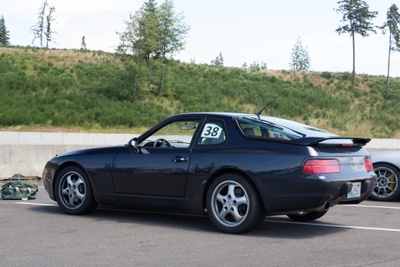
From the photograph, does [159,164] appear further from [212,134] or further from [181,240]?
[181,240]

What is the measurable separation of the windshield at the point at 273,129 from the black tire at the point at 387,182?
3.67 metres

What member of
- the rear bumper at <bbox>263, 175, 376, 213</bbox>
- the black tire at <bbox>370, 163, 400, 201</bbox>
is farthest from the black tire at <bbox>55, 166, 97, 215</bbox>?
the black tire at <bbox>370, 163, 400, 201</bbox>

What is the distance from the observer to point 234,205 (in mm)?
7059

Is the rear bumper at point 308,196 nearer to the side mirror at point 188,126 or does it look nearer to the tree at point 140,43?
the side mirror at point 188,126

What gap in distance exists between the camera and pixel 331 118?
52.4 metres

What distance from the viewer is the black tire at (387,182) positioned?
35.2ft

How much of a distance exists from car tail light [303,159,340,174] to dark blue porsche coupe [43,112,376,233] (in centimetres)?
1

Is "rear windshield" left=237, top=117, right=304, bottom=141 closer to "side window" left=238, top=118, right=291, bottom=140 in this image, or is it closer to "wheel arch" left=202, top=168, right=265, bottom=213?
"side window" left=238, top=118, right=291, bottom=140

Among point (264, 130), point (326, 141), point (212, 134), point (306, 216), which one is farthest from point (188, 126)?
point (306, 216)

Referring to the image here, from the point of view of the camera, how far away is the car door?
7.54 metres

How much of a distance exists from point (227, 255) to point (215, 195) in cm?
137

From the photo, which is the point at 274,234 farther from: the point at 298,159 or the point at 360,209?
the point at 360,209

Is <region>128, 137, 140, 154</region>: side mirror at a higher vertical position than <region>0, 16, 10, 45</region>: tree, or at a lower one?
→ lower

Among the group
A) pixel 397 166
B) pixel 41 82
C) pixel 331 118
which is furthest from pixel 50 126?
pixel 397 166
